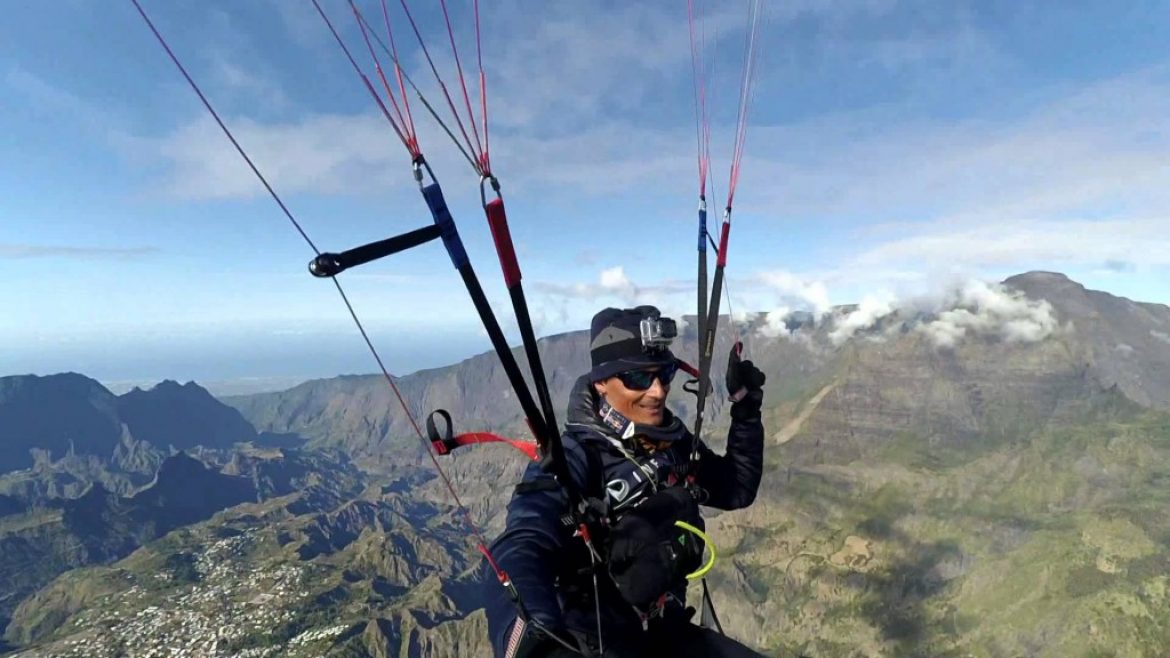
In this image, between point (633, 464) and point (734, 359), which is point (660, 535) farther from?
point (734, 359)

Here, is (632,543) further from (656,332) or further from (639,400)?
(656,332)

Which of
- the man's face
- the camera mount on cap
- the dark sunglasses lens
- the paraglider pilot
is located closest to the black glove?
the paraglider pilot

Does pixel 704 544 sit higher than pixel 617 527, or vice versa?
pixel 617 527

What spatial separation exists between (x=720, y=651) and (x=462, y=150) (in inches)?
204

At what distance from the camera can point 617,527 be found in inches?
218

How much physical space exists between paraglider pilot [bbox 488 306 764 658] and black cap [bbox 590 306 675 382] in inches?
0.5

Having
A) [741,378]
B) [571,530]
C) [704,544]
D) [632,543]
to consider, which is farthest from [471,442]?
[741,378]

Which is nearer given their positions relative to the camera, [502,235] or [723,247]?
[502,235]

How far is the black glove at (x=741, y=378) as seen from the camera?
8.26 meters

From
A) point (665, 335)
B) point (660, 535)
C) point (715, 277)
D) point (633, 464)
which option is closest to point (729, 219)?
point (715, 277)

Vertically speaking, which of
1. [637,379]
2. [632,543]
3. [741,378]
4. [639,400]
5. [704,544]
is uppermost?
[637,379]

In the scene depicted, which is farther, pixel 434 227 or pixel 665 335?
pixel 665 335

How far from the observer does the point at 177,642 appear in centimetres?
19950

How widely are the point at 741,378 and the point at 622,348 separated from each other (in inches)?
87.8
